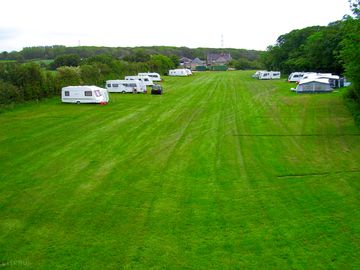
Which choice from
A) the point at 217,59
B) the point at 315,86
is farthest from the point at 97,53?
the point at 315,86

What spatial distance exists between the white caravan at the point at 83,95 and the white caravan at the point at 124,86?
9.06 meters

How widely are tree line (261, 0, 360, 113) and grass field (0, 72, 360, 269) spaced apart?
12.7 ft

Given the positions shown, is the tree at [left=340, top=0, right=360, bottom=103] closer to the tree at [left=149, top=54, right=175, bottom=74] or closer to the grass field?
the grass field

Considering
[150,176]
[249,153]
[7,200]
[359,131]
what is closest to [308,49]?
[359,131]

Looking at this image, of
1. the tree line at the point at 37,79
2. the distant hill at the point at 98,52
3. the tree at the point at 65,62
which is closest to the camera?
the tree line at the point at 37,79

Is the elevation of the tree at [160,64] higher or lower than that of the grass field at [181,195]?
higher

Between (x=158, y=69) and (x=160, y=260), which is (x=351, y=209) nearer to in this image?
(x=160, y=260)

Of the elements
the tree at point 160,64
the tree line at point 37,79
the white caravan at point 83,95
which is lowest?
the white caravan at point 83,95

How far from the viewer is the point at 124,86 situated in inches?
1636

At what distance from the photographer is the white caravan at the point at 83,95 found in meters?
31.6

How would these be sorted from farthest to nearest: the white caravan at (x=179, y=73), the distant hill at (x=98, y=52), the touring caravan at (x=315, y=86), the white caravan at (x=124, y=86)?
the distant hill at (x=98, y=52) → the white caravan at (x=179, y=73) → the white caravan at (x=124, y=86) → the touring caravan at (x=315, y=86)

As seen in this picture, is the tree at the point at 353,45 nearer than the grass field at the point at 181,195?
No

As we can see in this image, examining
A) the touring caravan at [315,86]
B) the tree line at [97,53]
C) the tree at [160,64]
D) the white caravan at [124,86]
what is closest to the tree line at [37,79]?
the white caravan at [124,86]

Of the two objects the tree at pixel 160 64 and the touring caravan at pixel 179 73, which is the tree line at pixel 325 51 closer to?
the touring caravan at pixel 179 73
